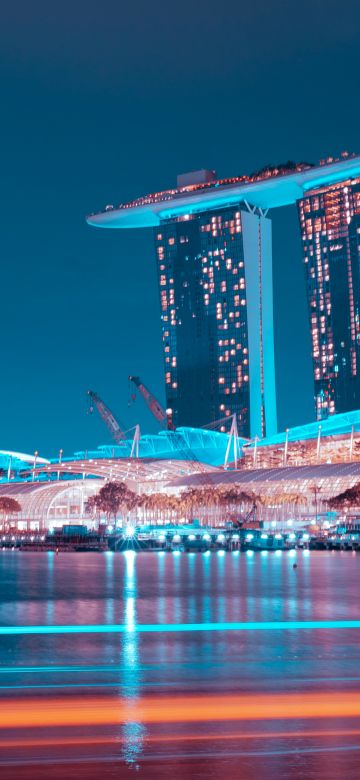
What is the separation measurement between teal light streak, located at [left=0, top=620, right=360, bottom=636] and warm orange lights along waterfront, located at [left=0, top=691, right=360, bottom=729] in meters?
12.4

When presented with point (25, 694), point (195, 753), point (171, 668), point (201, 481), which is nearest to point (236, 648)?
point (171, 668)

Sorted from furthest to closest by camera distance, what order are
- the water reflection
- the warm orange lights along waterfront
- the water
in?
the warm orange lights along waterfront, the water reflection, the water

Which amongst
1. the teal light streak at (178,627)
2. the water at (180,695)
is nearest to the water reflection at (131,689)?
the water at (180,695)

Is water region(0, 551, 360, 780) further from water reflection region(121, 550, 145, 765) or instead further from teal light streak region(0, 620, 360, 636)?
teal light streak region(0, 620, 360, 636)

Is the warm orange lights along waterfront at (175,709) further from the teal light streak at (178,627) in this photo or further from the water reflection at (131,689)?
the teal light streak at (178,627)

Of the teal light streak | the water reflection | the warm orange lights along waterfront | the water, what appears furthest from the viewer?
the teal light streak

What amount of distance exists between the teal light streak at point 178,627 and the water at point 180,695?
0.37m

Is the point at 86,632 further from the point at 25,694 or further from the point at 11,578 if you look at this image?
the point at 11,578

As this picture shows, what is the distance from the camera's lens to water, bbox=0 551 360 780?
13117mm

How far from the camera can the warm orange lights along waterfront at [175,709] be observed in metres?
16.0

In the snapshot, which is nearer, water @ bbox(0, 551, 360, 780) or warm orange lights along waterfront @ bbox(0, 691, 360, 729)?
water @ bbox(0, 551, 360, 780)

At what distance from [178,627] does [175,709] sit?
1508cm

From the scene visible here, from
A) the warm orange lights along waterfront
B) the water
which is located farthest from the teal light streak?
the warm orange lights along waterfront

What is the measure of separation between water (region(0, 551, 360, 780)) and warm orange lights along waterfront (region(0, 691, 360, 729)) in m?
0.03
